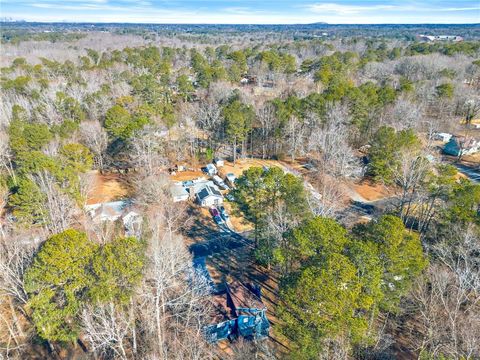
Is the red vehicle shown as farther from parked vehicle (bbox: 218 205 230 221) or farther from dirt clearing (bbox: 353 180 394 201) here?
dirt clearing (bbox: 353 180 394 201)

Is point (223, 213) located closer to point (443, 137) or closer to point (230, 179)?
point (230, 179)

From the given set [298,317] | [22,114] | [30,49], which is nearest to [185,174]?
[22,114]

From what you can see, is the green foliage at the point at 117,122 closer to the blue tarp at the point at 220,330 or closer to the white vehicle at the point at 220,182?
the white vehicle at the point at 220,182

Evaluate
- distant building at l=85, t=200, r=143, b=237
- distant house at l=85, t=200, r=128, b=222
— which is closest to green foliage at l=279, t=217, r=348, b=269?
distant building at l=85, t=200, r=143, b=237

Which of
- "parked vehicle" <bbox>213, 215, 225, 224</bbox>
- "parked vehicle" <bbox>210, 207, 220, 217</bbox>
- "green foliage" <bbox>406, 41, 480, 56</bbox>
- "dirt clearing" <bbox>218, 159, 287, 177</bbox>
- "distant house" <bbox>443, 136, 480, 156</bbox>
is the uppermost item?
"green foliage" <bbox>406, 41, 480, 56</bbox>

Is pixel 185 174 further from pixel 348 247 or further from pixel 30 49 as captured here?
pixel 30 49
